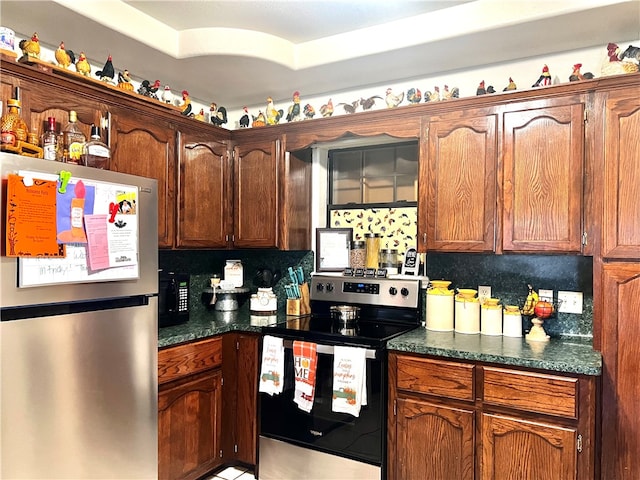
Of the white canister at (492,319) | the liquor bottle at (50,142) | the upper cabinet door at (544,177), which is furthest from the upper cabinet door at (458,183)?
the liquor bottle at (50,142)

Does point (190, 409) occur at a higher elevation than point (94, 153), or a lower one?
lower

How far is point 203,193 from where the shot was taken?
3.00m

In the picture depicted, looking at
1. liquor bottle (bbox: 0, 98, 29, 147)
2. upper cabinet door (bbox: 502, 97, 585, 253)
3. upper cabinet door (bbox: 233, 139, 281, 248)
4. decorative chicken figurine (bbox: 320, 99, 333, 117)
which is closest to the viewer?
liquor bottle (bbox: 0, 98, 29, 147)

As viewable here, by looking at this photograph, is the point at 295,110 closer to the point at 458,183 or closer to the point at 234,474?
the point at 458,183

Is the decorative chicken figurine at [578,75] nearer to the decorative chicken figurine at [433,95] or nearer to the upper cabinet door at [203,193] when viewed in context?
the decorative chicken figurine at [433,95]

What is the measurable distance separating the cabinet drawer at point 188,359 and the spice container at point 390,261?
115 centimetres

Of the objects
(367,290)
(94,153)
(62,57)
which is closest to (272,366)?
(367,290)

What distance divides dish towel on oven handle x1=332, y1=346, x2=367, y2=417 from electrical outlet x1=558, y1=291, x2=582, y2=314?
1.10 metres

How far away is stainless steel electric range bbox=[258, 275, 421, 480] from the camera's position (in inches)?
90.8

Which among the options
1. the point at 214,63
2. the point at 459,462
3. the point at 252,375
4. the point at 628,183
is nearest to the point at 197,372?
the point at 252,375

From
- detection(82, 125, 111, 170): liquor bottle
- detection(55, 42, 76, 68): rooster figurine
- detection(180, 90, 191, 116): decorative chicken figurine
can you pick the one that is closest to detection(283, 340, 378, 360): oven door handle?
detection(82, 125, 111, 170): liquor bottle

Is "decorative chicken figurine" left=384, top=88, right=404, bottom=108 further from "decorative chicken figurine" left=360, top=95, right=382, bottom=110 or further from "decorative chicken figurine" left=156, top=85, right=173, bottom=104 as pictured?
"decorative chicken figurine" left=156, top=85, right=173, bottom=104

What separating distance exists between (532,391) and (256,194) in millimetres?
2036

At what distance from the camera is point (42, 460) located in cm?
165
